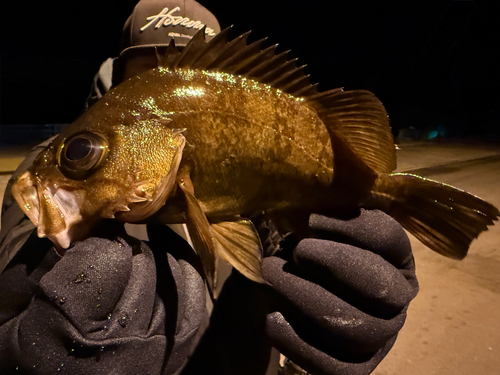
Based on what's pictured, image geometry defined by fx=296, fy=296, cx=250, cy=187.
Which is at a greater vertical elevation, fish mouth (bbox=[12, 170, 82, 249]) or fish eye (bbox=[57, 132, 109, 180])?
fish eye (bbox=[57, 132, 109, 180])

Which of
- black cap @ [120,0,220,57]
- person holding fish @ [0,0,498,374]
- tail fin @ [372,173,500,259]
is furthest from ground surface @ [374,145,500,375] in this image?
black cap @ [120,0,220,57]

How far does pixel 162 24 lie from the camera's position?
139cm

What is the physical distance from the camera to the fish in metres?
0.72

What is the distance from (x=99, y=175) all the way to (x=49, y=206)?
0.12 metres

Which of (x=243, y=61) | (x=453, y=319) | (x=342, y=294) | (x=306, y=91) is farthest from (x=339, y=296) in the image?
(x=453, y=319)

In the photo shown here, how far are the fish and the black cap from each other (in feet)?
2.04

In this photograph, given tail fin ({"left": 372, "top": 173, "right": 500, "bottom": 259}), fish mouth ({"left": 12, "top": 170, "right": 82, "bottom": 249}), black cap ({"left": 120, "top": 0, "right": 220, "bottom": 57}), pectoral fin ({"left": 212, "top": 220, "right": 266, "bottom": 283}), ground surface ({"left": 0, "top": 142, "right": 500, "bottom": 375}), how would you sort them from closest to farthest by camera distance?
1. fish mouth ({"left": 12, "top": 170, "right": 82, "bottom": 249})
2. pectoral fin ({"left": 212, "top": 220, "right": 266, "bottom": 283})
3. tail fin ({"left": 372, "top": 173, "right": 500, "bottom": 259})
4. black cap ({"left": 120, "top": 0, "right": 220, "bottom": 57})
5. ground surface ({"left": 0, "top": 142, "right": 500, "bottom": 375})

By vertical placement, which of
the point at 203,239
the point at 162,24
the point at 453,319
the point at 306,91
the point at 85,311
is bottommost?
the point at 453,319

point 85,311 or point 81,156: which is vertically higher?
point 81,156

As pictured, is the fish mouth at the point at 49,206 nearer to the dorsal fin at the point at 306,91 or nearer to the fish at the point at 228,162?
the fish at the point at 228,162

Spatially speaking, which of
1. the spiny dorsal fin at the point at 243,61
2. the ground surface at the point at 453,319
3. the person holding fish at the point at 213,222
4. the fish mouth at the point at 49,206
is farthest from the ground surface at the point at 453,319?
the fish mouth at the point at 49,206

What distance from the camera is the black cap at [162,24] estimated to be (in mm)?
1381

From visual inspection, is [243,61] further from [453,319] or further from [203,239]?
[453,319]

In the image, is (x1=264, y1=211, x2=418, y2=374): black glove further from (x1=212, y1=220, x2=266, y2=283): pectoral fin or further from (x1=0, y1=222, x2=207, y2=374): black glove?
(x1=0, y1=222, x2=207, y2=374): black glove
